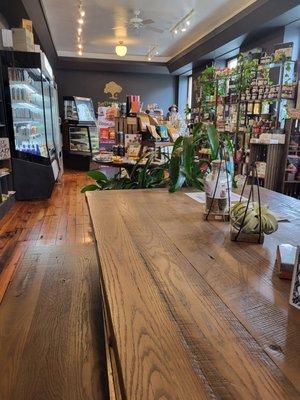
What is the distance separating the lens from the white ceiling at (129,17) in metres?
5.66

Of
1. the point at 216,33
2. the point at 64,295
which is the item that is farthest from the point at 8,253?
the point at 216,33

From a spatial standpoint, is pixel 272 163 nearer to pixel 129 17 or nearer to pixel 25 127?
pixel 25 127

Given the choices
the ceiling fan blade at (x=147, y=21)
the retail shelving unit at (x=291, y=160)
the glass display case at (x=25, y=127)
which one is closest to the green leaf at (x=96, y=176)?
the glass display case at (x=25, y=127)

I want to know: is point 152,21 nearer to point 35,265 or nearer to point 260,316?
point 35,265

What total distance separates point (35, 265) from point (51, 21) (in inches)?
234

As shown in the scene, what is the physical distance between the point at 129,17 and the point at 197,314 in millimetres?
6901

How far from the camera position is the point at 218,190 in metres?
1.27

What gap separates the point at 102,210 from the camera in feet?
4.63

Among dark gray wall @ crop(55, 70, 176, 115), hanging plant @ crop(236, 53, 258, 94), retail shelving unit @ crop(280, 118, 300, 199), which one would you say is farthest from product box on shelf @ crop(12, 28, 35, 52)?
dark gray wall @ crop(55, 70, 176, 115)

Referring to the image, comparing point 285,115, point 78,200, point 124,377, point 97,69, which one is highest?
point 97,69

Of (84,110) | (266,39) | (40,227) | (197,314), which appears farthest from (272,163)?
(84,110)

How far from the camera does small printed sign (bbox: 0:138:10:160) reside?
4.29 metres

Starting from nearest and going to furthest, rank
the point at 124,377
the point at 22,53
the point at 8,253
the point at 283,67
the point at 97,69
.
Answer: the point at 124,377, the point at 8,253, the point at 22,53, the point at 283,67, the point at 97,69

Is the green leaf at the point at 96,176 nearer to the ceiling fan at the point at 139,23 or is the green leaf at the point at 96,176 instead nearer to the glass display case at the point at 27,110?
the glass display case at the point at 27,110
